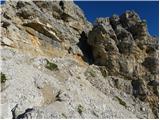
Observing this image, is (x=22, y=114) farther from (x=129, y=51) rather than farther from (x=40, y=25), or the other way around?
(x=129, y=51)

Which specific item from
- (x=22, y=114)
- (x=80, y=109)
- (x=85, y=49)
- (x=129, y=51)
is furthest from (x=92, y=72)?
(x=22, y=114)

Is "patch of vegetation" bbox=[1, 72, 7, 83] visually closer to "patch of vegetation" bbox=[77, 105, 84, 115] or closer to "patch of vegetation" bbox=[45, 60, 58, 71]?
"patch of vegetation" bbox=[77, 105, 84, 115]

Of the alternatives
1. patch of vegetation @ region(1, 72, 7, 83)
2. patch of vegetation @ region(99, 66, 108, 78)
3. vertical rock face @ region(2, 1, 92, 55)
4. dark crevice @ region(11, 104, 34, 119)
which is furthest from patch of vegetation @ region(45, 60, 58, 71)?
dark crevice @ region(11, 104, 34, 119)

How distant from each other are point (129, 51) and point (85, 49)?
7127 mm

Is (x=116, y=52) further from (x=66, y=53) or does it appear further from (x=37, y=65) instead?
(x=37, y=65)

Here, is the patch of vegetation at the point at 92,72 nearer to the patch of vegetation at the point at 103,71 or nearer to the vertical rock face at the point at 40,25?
the patch of vegetation at the point at 103,71

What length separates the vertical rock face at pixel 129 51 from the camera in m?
55.2

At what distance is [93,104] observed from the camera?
3969cm

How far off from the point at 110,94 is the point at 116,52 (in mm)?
9745

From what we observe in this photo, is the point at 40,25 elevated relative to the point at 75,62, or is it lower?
elevated

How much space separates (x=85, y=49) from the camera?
60.6 meters

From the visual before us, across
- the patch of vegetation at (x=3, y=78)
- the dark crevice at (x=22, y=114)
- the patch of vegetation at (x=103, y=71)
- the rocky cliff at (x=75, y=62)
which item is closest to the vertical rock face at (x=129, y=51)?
the rocky cliff at (x=75, y=62)

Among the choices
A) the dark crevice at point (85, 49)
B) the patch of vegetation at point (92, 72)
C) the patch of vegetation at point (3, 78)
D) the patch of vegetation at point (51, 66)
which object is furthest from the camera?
the dark crevice at point (85, 49)

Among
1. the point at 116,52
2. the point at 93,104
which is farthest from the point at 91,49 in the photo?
the point at 93,104
